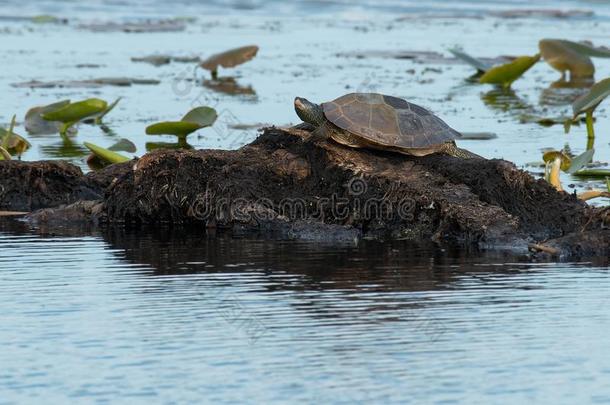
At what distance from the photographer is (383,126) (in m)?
11.0

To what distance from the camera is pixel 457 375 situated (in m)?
6.98

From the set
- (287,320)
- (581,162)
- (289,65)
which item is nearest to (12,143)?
(581,162)

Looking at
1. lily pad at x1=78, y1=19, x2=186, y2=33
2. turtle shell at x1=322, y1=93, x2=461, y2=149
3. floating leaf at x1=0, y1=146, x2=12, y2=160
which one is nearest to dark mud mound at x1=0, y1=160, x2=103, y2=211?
floating leaf at x1=0, y1=146, x2=12, y2=160

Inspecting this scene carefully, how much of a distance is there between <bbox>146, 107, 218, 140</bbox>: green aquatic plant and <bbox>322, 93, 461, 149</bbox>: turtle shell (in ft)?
9.54

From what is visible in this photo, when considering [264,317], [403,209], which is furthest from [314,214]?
[264,317]

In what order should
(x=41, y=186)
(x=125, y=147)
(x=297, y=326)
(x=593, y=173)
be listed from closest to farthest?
(x=297, y=326) < (x=41, y=186) < (x=593, y=173) < (x=125, y=147)

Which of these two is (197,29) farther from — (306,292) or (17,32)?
(306,292)

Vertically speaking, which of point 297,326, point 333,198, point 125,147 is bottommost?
point 297,326

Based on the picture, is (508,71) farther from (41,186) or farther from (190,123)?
(41,186)

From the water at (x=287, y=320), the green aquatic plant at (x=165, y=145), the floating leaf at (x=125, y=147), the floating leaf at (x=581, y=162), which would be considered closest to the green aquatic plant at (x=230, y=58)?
the green aquatic plant at (x=165, y=145)

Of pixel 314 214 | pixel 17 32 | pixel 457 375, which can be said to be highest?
pixel 17 32

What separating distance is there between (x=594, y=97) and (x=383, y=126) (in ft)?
11.2

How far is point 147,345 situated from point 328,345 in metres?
0.99

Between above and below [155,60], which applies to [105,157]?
below
